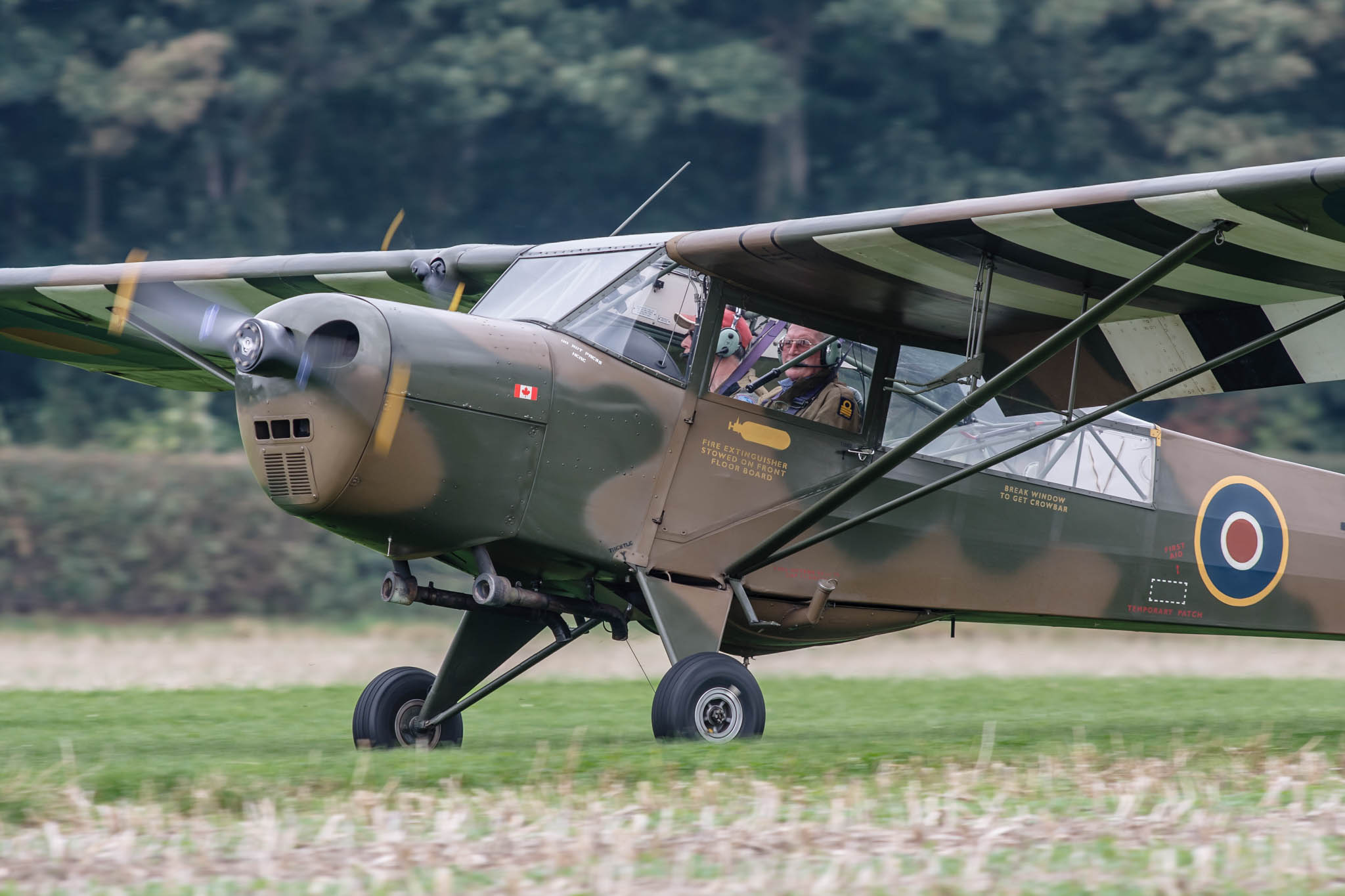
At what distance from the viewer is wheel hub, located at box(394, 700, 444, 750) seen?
8359 mm

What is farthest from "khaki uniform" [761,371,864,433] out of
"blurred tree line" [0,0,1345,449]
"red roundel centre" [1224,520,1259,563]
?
"blurred tree line" [0,0,1345,449]

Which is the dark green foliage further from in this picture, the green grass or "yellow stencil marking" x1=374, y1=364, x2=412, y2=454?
"yellow stencil marking" x1=374, y1=364, x2=412, y2=454

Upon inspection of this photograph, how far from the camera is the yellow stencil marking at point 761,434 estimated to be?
816cm

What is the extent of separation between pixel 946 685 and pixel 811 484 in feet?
18.8

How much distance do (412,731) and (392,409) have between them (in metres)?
2.34

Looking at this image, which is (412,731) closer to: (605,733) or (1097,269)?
(605,733)

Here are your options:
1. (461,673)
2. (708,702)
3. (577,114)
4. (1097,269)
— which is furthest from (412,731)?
(577,114)

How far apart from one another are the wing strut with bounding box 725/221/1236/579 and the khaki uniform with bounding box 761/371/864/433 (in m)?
0.48

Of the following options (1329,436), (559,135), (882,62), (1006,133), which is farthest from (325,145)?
(1329,436)

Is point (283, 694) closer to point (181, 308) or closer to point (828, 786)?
point (181, 308)

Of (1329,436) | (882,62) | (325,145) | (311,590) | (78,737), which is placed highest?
(882,62)

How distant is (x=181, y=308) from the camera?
25.9 ft

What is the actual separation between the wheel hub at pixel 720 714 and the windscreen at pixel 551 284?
2066mm

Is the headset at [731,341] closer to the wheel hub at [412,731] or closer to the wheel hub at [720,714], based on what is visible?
the wheel hub at [720,714]
